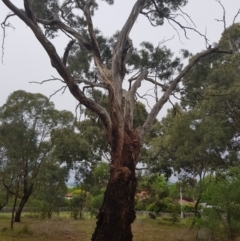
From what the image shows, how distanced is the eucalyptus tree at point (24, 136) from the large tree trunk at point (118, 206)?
28.6 feet

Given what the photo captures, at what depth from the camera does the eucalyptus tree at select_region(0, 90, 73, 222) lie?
14062 millimetres

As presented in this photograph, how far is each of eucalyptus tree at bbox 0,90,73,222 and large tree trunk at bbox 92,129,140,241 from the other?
8706 millimetres

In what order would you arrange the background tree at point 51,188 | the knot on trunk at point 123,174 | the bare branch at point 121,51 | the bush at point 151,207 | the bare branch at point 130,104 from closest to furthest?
the knot on trunk at point 123,174 < the bare branch at point 130,104 < the bare branch at point 121,51 < the background tree at point 51,188 < the bush at point 151,207

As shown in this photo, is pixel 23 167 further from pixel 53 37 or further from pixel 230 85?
pixel 230 85

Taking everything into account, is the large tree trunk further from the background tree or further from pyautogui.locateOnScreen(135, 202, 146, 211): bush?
pyautogui.locateOnScreen(135, 202, 146, 211): bush

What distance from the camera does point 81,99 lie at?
19.6ft

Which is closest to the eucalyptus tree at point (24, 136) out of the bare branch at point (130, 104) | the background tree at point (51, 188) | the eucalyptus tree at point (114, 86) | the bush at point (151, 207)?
the background tree at point (51, 188)

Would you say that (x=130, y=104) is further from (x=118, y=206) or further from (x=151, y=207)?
(x=151, y=207)

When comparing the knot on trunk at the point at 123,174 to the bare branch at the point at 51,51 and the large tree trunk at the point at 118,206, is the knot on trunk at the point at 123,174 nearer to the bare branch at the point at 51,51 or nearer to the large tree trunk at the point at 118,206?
the large tree trunk at the point at 118,206

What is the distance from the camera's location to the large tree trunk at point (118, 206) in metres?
5.61

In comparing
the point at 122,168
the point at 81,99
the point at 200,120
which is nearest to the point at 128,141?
the point at 122,168

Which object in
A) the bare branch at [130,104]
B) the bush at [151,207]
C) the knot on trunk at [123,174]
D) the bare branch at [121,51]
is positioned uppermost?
the bare branch at [121,51]

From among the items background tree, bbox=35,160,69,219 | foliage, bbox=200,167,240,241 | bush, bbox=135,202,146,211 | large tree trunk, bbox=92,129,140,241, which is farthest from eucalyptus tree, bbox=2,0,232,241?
bush, bbox=135,202,146,211

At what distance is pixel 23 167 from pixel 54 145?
7.46 feet
